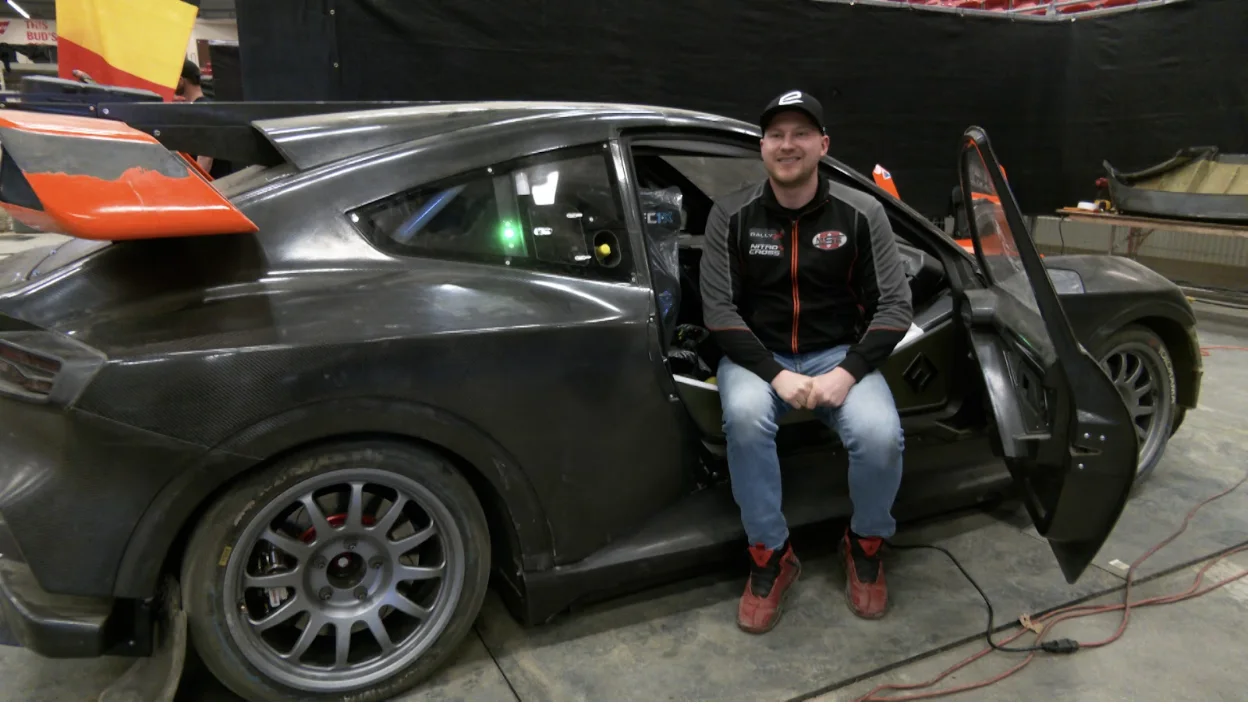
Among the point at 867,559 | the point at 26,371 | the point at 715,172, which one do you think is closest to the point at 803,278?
the point at 867,559

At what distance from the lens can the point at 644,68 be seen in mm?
5695

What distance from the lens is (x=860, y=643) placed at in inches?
84.0

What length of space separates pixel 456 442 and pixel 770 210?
3.78 feet

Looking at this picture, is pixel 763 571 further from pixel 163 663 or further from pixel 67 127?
pixel 67 127

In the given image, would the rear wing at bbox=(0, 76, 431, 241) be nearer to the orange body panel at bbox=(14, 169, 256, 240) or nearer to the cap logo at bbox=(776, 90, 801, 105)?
the orange body panel at bbox=(14, 169, 256, 240)

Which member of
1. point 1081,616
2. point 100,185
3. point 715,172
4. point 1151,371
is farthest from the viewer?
point 715,172

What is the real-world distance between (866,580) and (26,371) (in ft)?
7.02

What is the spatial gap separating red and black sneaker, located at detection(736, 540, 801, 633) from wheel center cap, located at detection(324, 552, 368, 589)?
1.04 metres

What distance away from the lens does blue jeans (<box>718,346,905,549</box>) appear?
2.13 meters

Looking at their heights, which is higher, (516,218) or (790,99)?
(790,99)

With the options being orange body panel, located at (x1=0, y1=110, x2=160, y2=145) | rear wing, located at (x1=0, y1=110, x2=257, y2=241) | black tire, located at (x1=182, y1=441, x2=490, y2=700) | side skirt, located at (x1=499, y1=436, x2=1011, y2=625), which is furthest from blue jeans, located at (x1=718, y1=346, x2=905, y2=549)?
orange body panel, located at (x1=0, y1=110, x2=160, y2=145)

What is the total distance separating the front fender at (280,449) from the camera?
62.7 inches

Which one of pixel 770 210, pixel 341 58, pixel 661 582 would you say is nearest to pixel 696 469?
pixel 661 582

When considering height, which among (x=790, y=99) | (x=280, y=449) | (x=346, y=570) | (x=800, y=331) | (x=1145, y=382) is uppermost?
(x=790, y=99)
